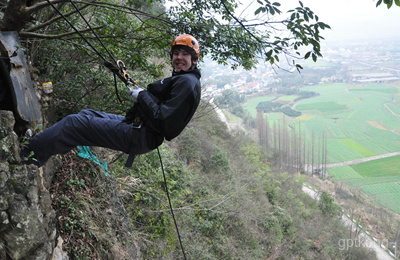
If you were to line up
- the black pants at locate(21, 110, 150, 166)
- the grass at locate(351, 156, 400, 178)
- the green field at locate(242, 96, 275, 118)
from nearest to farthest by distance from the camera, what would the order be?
the black pants at locate(21, 110, 150, 166) → the grass at locate(351, 156, 400, 178) → the green field at locate(242, 96, 275, 118)

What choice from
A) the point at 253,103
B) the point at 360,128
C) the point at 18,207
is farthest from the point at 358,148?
the point at 18,207

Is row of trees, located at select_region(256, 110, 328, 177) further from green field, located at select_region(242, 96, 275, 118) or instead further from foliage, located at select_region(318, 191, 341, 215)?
green field, located at select_region(242, 96, 275, 118)

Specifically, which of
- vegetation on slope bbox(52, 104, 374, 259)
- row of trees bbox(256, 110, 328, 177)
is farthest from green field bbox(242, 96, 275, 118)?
vegetation on slope bbox(52, 104, 374, 259)

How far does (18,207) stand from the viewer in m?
2.42

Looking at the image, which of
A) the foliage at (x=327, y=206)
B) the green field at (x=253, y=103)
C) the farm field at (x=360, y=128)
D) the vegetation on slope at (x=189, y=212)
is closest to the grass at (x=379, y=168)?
the farm field at (x=360, y=128)

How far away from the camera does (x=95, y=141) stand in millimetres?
2883

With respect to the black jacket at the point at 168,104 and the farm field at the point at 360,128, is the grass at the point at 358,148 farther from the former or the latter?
the black jacket at the point at 168,104

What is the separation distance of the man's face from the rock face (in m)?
1.63

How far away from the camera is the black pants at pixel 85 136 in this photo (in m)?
2.78

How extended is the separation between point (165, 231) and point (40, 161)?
5.00 metres

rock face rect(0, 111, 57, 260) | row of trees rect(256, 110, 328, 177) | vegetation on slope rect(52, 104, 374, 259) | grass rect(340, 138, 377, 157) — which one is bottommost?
grass rect(340, 138, 377, 157)

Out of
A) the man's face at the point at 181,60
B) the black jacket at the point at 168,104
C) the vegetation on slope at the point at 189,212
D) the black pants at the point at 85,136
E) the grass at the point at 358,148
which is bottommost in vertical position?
the grass at the point at 358,148

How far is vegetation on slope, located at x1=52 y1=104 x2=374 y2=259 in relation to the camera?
4.02 m

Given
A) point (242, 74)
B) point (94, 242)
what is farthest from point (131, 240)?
point (242, 74)
